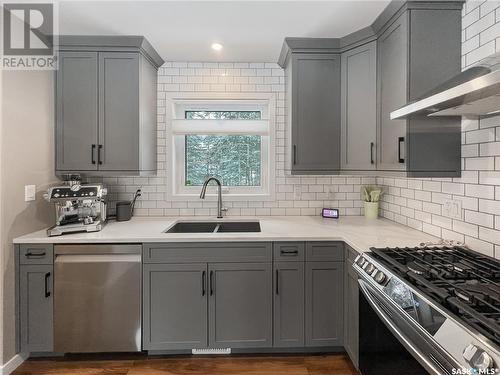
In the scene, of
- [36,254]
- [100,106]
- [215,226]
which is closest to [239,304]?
[215,226]

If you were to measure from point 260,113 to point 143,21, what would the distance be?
1323mm

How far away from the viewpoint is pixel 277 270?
7.00ft

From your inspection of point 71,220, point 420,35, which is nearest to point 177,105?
point 71,220

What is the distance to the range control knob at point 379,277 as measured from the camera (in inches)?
54.3

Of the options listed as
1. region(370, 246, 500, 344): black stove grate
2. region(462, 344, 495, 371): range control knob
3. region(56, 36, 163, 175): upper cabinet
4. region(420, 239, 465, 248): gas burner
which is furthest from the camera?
region(56, 36, 163, 175): upper cabinet

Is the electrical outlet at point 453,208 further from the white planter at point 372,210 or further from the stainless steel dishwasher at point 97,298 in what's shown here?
the stainless steel dishwasher at point 97,298

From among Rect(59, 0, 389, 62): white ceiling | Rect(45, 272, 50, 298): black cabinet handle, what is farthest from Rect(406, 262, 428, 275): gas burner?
Rect(45, 272, 50, 298): black cabinet handle

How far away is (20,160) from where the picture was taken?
212 cm

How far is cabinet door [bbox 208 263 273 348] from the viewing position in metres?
2.12

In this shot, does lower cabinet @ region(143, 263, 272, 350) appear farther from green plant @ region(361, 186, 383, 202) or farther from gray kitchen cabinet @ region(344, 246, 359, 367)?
green plant @ region(361, 186, 383, 202)

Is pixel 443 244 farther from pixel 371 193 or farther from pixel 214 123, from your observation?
pixel 214 123

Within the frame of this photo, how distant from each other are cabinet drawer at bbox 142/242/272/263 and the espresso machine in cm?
55

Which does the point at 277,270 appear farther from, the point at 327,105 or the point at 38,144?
the point at 38,144

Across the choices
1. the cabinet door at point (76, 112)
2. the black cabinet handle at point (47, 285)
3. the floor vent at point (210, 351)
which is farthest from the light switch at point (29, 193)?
the floor vent at point (210, 351)
